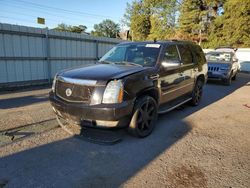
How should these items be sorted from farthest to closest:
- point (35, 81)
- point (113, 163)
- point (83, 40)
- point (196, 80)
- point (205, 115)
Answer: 1. point (83, 40)
2. point (35, 81)
3. point (196, 80)
4. point (205, 115)
5. point (113, 163)

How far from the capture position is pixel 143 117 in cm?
384

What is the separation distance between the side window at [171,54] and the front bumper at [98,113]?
1.63 metres

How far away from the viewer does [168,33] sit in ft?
126

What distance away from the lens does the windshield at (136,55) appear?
4277mm

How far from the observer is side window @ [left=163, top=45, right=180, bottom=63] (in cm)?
445

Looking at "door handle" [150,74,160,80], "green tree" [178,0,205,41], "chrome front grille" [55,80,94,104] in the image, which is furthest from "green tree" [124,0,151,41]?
"chrome front grille" [55,80,94,104]

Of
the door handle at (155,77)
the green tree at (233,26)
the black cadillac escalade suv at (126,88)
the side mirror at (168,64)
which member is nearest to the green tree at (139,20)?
the green tree at (233,26)

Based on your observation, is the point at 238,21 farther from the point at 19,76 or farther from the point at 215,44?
the point at 19,76

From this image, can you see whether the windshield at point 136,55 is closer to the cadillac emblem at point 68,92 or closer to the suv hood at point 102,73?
the suv hood at point 102,73

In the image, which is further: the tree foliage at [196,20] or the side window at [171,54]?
the tree foliage at [196,20]

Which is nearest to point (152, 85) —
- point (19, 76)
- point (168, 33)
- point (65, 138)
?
point (65, 138)

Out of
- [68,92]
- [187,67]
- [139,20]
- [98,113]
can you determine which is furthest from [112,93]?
[139,20]

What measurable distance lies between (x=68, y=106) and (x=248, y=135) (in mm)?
3730

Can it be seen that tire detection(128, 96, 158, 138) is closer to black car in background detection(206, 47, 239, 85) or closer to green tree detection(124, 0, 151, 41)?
black car in background detection(206, 47, 239, 85)
